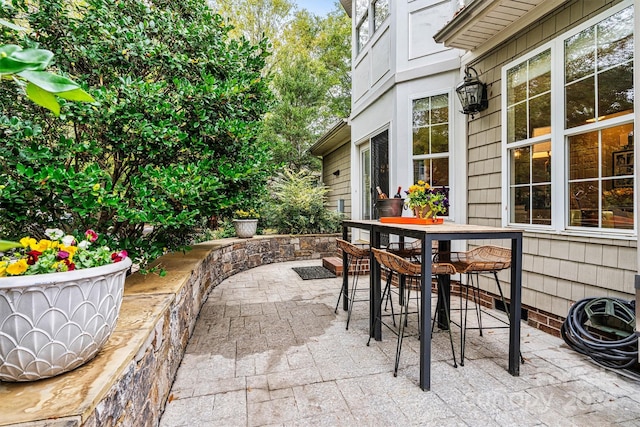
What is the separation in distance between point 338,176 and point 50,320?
8635 mm

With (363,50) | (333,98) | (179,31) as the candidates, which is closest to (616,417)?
(179,31)

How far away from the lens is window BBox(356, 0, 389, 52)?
5645 millimetres

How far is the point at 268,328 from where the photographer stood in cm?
332

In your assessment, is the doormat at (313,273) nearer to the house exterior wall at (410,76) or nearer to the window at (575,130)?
the house exterior wall at (410,76)

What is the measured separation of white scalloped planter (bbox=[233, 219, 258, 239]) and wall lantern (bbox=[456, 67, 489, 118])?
4238 millimetres

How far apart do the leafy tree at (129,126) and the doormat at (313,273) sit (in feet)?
8.77

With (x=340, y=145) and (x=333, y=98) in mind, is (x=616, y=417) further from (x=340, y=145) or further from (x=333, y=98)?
(x=333, y=98)

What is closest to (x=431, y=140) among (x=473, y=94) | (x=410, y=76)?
(x=473, y=94)

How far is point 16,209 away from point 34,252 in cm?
145

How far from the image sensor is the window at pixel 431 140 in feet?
15.0

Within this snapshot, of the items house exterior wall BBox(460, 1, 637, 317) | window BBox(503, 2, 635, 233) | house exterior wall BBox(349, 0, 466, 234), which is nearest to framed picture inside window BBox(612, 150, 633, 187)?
window BBox(503, 2, 635, 233)

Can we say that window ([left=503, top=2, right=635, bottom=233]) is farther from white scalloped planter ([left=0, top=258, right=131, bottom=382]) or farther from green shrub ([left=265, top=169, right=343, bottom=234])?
green shrub ([left=265, top=169, right=343, bottom=234])

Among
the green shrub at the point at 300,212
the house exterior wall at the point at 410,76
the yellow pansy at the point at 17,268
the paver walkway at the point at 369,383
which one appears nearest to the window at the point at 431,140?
the house exterior wall at the point at 410,76

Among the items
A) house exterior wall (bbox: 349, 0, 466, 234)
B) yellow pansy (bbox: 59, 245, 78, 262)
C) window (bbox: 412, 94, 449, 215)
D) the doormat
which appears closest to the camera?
yellow pansy (bbox: 59, 245, 78, 262)
